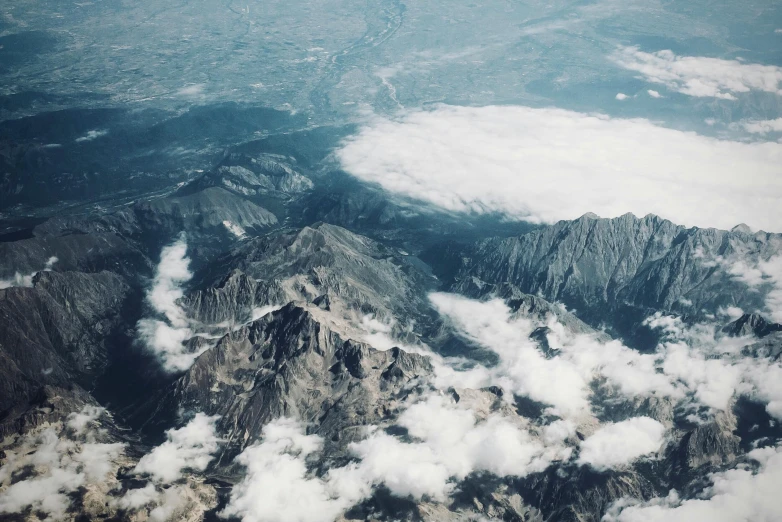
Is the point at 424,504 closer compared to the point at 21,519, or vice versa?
the point at 21,519

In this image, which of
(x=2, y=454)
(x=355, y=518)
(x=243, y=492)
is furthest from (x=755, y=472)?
(x=2, y=454)

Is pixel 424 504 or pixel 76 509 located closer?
pixel 76 509

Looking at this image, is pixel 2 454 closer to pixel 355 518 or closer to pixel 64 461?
pixel 64 461

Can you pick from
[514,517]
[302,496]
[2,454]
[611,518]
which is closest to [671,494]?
[611,518]

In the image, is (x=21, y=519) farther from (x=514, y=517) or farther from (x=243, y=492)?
(x=514, y=517)

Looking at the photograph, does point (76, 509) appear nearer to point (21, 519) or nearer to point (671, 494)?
point (21, 519)

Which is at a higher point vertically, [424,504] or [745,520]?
[745,520]

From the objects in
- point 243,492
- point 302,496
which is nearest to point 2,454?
point 243,492
